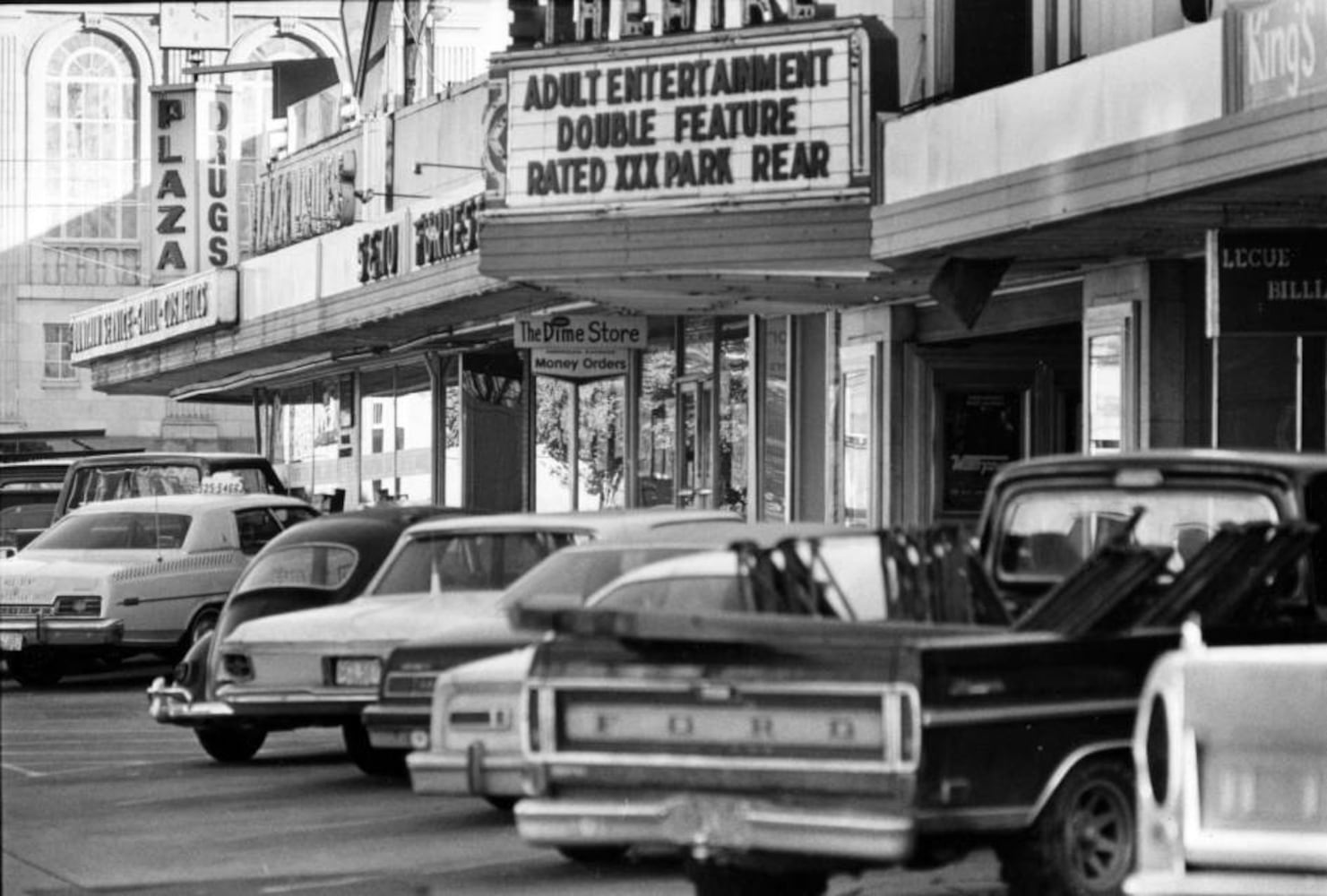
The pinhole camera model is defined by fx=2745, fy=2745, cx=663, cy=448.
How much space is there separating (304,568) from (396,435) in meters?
22.7

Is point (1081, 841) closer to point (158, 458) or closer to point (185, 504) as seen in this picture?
point (185, 504)

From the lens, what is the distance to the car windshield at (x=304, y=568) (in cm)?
1741

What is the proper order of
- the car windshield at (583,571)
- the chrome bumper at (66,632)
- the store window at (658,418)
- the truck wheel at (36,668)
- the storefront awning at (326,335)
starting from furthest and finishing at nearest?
the store window at (658,418) < the storefront awning at (326,335) < the truck wheel at (36,668) < the chrome bumper at (66,632) < the car windshield at (583,571)

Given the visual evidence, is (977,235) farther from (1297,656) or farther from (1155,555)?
(1297,656)

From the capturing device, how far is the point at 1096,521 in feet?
39.1

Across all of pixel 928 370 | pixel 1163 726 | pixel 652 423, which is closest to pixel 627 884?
pixel 1163 726

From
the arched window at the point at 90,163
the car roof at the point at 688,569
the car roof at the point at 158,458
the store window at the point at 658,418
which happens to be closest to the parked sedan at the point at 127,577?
the car roof at the point at 158,458

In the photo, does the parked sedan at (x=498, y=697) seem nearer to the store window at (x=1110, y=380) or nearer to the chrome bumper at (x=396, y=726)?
the chrome bumper at (x=396, y=726)

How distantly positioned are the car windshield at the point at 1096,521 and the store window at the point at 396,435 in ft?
86.8

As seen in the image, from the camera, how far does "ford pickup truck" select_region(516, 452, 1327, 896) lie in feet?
29.8

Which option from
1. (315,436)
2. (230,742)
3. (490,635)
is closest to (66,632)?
(230,742)

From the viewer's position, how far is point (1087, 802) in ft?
31.9

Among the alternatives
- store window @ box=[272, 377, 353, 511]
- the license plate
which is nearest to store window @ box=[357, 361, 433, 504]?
store window @ box=[272, 377, 353, 511]

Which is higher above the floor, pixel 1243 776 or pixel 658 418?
pixel 658 418
